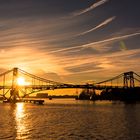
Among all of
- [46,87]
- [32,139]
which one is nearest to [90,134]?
[32,139]

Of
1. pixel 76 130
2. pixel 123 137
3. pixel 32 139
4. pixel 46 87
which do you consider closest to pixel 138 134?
pixel 123 137

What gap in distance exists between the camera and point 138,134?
178ft

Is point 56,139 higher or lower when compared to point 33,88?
lower

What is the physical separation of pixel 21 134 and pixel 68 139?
31.4 feet

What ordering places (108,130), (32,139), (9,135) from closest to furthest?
(32,139) → (9,135) → (108,130)

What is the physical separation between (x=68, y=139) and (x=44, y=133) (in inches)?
298

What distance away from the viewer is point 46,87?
653 feet

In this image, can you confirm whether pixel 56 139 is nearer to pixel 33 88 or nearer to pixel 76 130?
pixel 76 130

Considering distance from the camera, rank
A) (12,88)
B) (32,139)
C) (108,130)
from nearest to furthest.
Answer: (32,139) → (108,130) → (12,88)

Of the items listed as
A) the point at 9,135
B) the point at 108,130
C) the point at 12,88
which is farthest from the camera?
the point at 12,88

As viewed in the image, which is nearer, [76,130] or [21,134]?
[21,134]

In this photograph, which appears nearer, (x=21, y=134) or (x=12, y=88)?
(x=21, y=134)

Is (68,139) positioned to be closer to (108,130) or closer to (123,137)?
(123,137)

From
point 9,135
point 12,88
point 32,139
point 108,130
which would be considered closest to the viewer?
point 32,139
